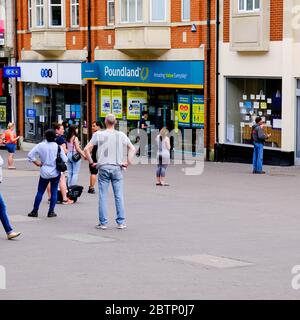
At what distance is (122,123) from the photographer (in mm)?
34625

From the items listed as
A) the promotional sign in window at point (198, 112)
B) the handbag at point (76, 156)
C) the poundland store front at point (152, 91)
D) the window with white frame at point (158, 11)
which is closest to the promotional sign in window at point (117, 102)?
the poundland store front at point (152, 91)

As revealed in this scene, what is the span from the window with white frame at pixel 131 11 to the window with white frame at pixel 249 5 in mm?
4963

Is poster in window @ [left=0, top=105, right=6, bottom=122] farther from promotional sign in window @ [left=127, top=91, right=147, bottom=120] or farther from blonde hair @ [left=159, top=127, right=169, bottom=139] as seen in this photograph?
blonde hair @ [left=159, top=127, right=169, bottom=139]

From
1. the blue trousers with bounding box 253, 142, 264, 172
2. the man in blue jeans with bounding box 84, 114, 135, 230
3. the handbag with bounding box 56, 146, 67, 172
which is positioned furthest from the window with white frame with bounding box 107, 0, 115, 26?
the man in blue jeans with bounding box 84, 114, 135, 230

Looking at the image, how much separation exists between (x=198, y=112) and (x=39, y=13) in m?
11.3

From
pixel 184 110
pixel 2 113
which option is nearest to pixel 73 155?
pixel 184 110

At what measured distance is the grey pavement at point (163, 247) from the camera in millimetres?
9578

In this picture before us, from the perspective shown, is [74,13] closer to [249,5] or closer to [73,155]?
[249,5]

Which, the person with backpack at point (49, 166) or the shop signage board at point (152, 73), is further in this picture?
the shop signage board at point (152, 73)

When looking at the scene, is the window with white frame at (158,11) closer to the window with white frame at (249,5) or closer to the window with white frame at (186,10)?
the window with white frame at (186,10)

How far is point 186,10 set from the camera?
101 ft
